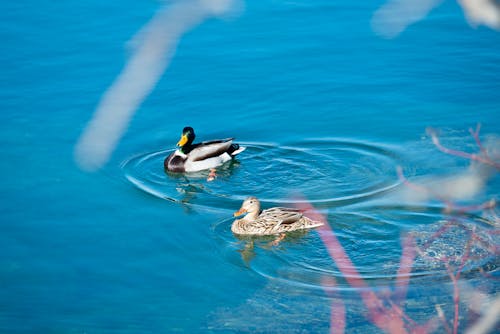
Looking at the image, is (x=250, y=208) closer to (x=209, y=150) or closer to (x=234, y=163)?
(x=234, y=163)

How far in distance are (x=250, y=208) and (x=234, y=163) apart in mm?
1858

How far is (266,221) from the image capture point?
8.53 meters

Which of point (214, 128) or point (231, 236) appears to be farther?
point (214, 128)

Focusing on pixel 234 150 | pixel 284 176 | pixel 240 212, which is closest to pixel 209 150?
pixel 234 150

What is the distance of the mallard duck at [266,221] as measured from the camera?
852cm

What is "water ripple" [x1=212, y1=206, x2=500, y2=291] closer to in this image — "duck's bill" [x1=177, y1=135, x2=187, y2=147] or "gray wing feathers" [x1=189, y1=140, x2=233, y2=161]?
"gray wing feathers" [x1=189, y1=140, x2=233, y2=161]

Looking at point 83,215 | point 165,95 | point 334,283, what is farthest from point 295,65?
point 334,283

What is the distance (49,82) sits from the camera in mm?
12586

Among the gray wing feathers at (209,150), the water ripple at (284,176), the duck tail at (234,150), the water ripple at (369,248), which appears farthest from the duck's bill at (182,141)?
the water ripple at (369,248)

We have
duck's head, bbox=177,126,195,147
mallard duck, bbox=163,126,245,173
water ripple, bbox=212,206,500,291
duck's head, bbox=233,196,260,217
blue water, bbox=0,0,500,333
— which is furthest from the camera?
duck's head, bbox=177,126,195,147

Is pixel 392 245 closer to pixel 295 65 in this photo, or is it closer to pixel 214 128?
pixel 214 128

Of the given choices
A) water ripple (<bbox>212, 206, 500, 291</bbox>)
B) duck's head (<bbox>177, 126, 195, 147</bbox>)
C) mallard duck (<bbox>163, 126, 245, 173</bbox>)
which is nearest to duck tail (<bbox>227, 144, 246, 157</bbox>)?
mallard duck (<bbox>163, 126, 245, 173</bbox>)

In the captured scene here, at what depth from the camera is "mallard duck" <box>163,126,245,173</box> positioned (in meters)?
10.4

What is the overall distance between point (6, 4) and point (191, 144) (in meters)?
6.93
